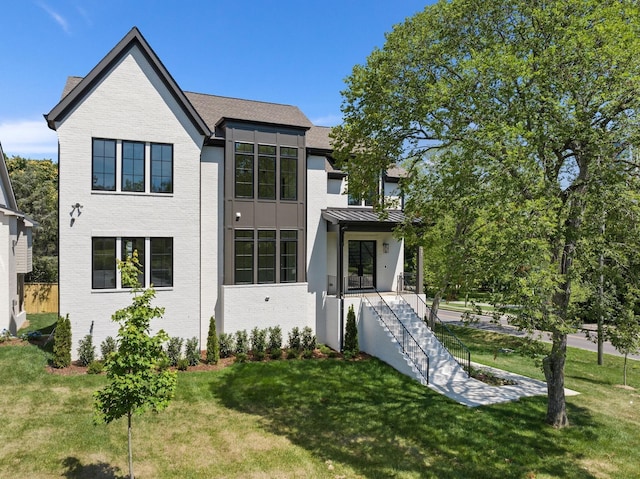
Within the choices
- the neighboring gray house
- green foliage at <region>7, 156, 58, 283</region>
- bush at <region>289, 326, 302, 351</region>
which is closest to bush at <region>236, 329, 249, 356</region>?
bush at <region>289, 326, 302, 351</region>

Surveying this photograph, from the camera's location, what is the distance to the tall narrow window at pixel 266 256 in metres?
17.5

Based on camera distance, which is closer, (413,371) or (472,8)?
(472,8)

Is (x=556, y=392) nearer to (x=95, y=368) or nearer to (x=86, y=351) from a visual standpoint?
(x=95, y=368)

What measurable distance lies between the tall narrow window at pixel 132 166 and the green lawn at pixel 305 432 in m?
6.82

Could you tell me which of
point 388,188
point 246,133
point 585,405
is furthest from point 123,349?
point 388,188

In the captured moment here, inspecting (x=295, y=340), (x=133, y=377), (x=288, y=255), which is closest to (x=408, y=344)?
(x=295, y=340)

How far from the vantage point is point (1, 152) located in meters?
20.6

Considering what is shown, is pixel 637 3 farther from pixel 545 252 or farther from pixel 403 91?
pixel 545 252

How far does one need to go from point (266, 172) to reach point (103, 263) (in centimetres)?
723

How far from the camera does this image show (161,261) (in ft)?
52.1

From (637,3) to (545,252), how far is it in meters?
6.99

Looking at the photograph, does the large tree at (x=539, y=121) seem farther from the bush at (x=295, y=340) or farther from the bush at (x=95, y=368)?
the bush at (x=95, y=368)

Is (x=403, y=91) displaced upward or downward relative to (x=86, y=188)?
upward

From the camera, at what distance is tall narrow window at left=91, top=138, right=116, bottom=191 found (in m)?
15.0
